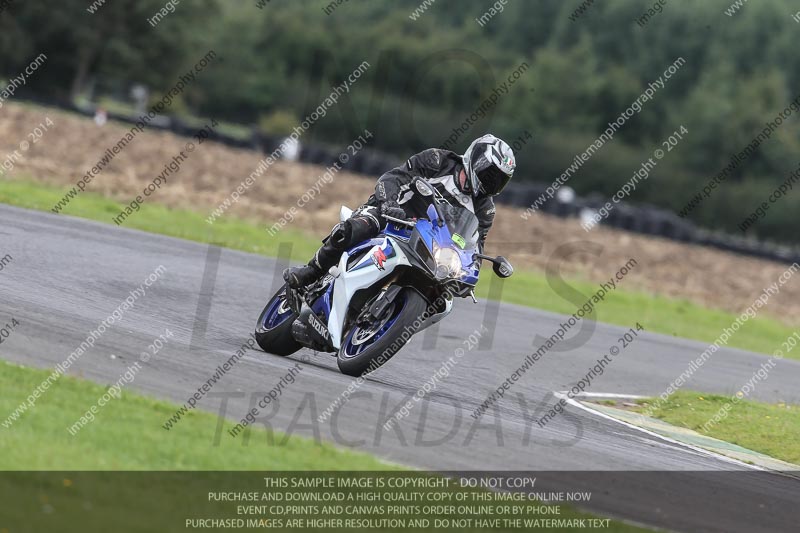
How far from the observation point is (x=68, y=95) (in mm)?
63438

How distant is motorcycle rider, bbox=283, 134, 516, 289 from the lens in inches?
402

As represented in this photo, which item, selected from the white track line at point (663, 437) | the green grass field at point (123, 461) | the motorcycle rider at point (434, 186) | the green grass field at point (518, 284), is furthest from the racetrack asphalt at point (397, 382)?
the green grass field at point (518, 284)

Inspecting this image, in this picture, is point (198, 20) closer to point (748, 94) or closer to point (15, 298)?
point (748, 94)

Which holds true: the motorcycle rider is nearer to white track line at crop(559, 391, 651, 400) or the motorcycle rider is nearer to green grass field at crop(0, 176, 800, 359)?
white track line at crop(559, 391, 651, 400)

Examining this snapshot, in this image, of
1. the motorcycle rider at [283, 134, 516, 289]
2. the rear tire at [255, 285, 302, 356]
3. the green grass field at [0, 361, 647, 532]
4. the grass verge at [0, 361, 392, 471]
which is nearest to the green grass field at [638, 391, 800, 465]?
the motorcycle rider at [283, 134, 516, 289]

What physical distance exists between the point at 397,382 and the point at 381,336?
1.01 meters

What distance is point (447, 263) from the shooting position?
9836 millimetres

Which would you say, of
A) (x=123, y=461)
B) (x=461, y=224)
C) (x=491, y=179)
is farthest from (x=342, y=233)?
(x=123, y=461)

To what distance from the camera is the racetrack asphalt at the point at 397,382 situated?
8.05 meters

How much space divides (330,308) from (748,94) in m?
74.1

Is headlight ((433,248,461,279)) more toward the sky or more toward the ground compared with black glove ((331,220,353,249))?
more toward the sky

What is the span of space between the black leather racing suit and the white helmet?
0.35ft
